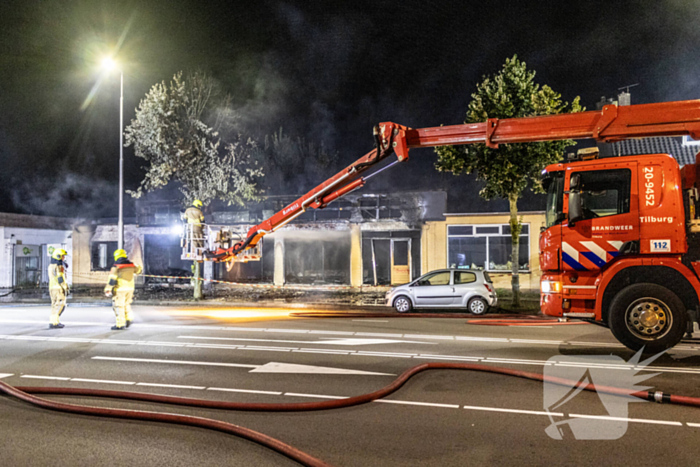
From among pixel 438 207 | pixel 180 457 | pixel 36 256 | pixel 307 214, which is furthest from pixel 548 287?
pixel 36 256

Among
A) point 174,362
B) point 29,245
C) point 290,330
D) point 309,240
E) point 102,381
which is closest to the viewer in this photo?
point 102,381

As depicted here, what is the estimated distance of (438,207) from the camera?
20.4m

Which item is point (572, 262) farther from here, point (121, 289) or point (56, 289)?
point (56, 289)

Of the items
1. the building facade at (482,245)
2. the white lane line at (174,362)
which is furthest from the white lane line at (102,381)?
the building facade at (482,245)

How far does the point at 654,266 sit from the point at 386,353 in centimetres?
440

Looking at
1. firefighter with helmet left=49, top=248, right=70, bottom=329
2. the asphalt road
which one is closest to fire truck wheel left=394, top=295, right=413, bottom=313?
the asphalt road

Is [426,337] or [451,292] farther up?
[451,292]

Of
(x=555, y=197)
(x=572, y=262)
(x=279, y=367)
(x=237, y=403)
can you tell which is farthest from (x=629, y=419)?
(x=279, y=367)

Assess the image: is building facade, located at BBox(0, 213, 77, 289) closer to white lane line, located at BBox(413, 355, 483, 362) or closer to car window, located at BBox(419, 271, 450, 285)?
car window, located at BBox(419, 271, 450, 285)

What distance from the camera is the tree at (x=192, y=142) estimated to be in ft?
58.7

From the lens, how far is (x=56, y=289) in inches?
430

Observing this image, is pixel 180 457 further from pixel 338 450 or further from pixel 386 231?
pixel 386 231

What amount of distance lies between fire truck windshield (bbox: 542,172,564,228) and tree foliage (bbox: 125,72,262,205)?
13533mm

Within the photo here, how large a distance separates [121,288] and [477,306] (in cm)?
956
